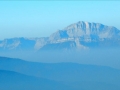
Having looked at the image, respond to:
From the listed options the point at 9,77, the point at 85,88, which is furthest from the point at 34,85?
the point at 85,88

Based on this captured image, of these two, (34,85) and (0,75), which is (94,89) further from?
(0,75)

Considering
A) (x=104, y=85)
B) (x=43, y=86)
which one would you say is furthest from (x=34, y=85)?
(x=104, y=85)

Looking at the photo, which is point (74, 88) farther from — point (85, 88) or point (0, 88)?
point (0, 88)

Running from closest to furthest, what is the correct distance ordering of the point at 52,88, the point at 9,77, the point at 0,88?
the point at 0,88
the point at 52,88
the point at 9,77

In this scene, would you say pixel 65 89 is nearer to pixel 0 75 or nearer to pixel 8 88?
pixel 8 88

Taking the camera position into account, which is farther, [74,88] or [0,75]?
[0,75]

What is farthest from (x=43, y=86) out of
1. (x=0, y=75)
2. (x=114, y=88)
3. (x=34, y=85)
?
(x=114, y=88)

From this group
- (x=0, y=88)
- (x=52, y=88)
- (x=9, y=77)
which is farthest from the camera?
(x=9, y=77)

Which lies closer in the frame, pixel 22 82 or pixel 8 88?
pixel 8 88
